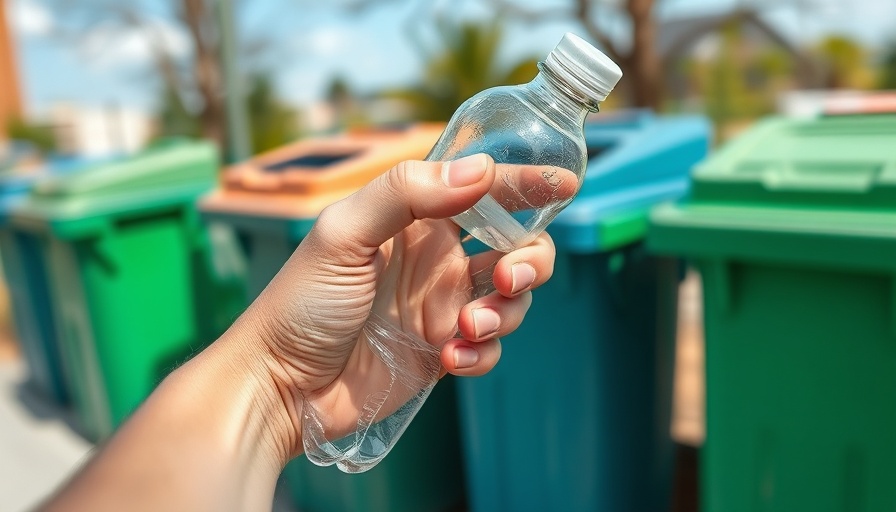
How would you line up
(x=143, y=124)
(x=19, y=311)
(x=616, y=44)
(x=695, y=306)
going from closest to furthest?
(x=19, y=311), (x=695, y=306), (x=616, y=44), (x=143, y=124)

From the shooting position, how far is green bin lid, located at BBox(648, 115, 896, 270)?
157 centimetres

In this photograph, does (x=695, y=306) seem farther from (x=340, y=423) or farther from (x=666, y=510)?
(x=340, y=423)

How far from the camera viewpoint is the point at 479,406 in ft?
7.69

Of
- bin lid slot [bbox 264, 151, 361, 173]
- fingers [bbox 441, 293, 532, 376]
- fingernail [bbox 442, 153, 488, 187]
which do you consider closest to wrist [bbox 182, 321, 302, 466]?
fingers [bbox 441, 293, 532, 376]

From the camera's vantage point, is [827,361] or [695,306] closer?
[827,361]

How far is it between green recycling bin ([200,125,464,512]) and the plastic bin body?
168 cm

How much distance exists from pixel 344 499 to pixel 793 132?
195cm

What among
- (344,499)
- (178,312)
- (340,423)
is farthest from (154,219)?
(340,423)

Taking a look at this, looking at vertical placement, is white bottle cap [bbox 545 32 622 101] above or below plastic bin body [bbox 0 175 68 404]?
above

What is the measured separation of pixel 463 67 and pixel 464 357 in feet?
27.2

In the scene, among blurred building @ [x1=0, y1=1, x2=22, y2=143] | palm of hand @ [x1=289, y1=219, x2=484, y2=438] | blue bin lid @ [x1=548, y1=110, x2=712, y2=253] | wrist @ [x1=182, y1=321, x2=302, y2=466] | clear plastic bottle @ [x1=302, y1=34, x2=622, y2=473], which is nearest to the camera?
wrist @ [x1=182, y1=321, x2=302, y2=466]

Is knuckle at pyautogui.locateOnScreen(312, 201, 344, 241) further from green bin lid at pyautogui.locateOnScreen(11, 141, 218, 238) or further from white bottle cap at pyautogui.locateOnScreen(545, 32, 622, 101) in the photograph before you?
green bin lid at pyautogui.locateOnScreen(11, 141, 218, 238)

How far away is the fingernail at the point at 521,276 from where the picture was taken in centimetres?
131

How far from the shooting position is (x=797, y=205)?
5.57 feet
